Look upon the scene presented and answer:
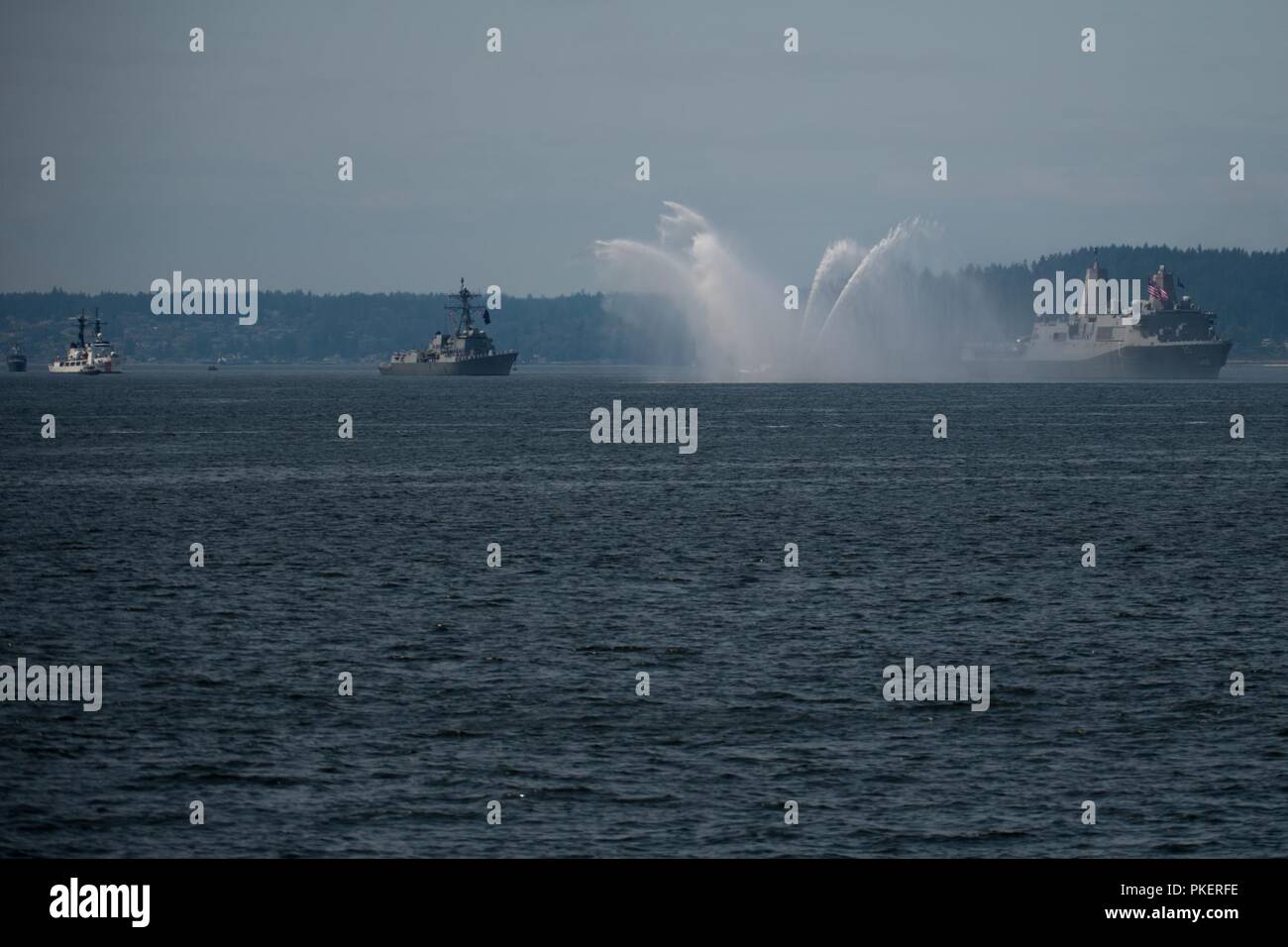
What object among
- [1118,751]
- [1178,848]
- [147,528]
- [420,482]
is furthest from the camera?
[420,482]

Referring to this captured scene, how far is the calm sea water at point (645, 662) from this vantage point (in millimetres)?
23484

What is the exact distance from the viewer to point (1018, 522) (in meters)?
60.9

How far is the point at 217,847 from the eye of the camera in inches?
876

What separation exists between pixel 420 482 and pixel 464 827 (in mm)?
56021

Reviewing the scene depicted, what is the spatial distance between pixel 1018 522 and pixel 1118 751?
114 feet

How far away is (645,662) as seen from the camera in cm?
3409

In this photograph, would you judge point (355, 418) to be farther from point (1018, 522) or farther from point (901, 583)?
point (901, 583)

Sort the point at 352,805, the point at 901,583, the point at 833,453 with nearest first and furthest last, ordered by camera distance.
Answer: the point at 352,805, the point at 901,583, the point at 833,453

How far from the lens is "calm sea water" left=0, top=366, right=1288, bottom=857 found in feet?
77.0

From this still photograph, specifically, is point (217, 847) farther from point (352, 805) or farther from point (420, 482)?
point (420, 482)
